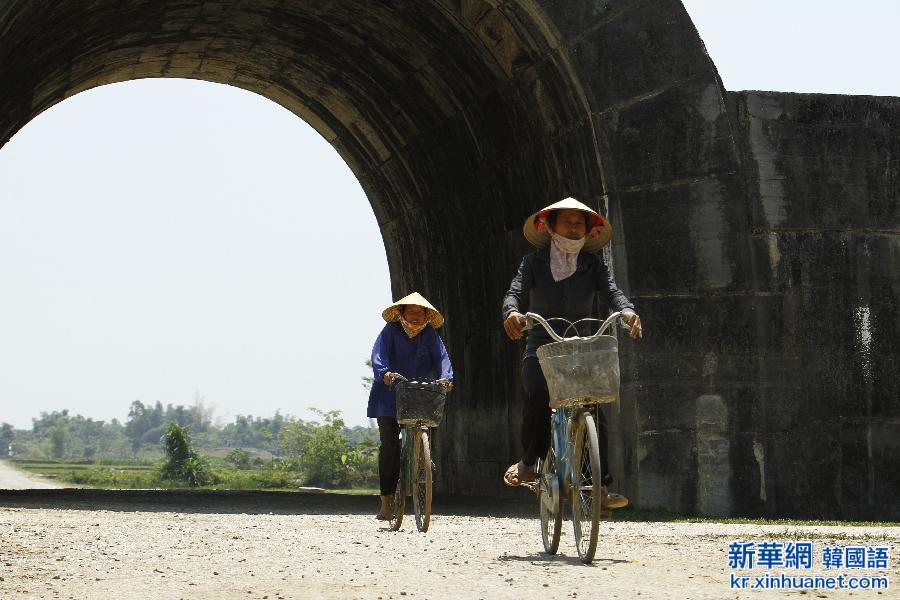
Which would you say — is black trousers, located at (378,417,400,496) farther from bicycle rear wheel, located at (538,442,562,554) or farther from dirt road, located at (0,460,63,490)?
dirt road, located at (0,460,63,490)

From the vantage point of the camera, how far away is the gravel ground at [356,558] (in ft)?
20.5

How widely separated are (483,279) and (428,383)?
518cm

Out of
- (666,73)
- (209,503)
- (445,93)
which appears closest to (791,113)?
(666,73)

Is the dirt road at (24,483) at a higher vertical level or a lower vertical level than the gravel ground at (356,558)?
higher

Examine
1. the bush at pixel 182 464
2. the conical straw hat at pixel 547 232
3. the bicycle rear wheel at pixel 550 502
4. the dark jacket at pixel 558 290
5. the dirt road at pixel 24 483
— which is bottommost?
the bicycle rear wheel at pixel 550 502

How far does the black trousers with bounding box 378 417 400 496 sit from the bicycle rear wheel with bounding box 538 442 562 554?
2.68m

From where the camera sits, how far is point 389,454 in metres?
10.5

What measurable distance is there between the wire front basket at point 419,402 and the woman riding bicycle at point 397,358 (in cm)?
52

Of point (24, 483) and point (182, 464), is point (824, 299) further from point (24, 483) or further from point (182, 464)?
point (182, 464)

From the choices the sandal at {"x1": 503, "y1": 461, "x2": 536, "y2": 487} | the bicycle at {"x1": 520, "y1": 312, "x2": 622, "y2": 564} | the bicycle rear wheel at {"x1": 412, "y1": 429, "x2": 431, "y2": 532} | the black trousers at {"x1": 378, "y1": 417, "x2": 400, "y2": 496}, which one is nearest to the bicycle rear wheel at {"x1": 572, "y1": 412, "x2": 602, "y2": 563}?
the bicycle at {"x1": 520, "y1": 312, "x2": 622, "y2": 564}

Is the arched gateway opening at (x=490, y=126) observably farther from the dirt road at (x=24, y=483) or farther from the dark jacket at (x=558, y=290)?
the dirt road at (x=24, y=483)

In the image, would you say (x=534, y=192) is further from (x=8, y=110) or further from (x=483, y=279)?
(x=8, y=110)

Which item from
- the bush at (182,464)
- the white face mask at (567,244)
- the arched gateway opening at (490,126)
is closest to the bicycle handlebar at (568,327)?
the white face mask at (567,244)

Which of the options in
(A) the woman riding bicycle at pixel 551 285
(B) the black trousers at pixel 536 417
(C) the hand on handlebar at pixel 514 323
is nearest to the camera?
(C) the hand on handlebar at pixel 514 323
